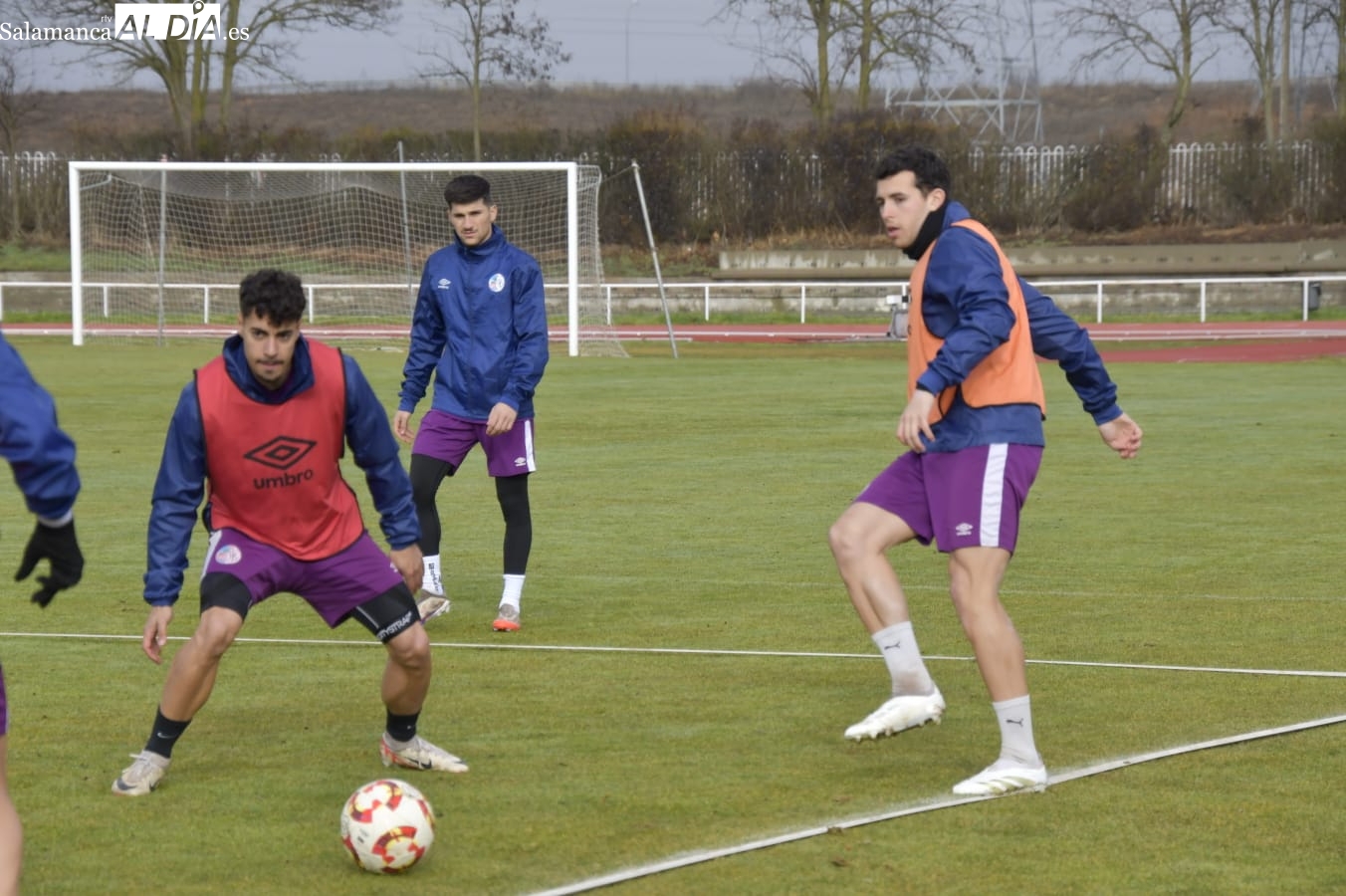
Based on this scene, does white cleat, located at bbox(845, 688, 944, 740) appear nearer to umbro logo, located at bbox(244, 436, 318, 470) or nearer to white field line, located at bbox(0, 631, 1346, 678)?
white field line, located at bbox(0, 631, 1346, 678)

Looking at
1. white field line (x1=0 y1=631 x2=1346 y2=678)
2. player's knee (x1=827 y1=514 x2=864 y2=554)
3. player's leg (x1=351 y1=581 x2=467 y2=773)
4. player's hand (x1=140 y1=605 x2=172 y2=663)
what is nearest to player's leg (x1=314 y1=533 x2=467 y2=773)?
player's leg (x1=351 y1=581 x2=467 y2=773)

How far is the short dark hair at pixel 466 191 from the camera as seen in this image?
8.66 m

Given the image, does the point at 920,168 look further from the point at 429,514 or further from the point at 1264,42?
the point at 1264,42

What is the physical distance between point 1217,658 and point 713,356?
22751 mm

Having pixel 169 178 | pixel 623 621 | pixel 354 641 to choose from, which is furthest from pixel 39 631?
pixel 169 178

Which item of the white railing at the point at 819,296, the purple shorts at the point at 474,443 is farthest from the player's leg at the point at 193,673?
the white railing at the point at 819,296

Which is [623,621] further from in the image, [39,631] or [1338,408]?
[1338,408]

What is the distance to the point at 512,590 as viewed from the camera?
28.5 feet

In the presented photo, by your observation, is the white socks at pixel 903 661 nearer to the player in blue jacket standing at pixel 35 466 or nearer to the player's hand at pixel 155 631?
the player's hand at pixel 155 631

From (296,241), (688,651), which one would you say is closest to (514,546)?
(688,651)

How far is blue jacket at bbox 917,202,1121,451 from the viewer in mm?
5617

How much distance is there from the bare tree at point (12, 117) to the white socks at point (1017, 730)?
44.2m

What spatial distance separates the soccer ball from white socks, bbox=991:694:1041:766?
1806 millimetres

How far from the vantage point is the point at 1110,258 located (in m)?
42.5
